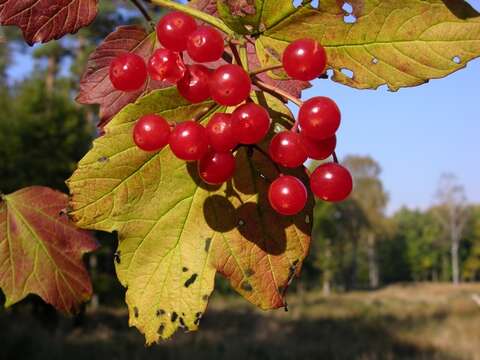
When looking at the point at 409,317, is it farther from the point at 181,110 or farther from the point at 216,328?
the point at 181,110

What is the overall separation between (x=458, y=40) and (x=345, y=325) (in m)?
21.9

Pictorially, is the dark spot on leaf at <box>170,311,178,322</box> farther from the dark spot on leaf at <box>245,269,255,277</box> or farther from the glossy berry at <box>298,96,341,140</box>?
the glossy berry at <box>298,96,341,140</box>

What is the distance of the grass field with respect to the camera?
1511 centimetres

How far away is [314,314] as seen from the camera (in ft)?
81.6

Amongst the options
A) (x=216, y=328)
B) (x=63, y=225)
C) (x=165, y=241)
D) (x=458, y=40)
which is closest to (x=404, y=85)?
(x=458, y=40)

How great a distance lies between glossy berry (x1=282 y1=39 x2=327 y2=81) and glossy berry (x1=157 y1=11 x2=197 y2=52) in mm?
155

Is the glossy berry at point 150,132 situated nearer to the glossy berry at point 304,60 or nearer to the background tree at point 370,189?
the glossy berry at point 304,60

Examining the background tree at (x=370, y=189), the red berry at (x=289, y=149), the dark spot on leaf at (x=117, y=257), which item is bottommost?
the background tree at (x=370, y=189)

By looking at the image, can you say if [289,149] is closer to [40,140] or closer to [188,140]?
[188,140]

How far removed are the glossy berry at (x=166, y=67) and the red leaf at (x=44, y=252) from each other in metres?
0.56

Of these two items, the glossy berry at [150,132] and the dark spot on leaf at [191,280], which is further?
the dark spot on leaf at [191,280]

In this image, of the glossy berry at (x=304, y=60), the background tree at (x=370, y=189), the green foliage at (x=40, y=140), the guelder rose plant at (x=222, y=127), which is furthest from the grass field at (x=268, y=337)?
the background tree at (x=370, y=189)

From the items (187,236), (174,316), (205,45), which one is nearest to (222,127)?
(205,45)

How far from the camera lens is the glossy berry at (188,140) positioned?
72 centimetres
